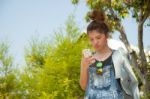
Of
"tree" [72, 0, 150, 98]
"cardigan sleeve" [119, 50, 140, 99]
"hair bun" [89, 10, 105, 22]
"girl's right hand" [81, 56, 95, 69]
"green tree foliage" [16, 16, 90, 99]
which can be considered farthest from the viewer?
"tree" [72, 0, 150, 98]

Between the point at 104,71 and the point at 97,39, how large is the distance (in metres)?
0.29

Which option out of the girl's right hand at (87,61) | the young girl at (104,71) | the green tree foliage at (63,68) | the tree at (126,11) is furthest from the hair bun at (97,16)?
the tree at (126,11)

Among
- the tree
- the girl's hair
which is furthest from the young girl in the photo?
the tree

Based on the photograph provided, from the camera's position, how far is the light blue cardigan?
345 cm

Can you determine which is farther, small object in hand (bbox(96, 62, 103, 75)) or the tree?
the tree

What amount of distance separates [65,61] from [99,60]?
530 centimetres

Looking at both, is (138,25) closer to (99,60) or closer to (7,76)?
(7,76)

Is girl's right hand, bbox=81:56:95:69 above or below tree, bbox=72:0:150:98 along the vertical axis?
below

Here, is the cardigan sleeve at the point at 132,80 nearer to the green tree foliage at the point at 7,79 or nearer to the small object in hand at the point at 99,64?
the small object in hand at the point at 99,64

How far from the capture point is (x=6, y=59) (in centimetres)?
1245

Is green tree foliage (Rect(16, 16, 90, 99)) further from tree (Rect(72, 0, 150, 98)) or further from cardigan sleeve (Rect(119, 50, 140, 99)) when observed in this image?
cardigan sleeve (Rect(119, 50, 140, 99))

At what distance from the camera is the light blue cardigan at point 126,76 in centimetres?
345

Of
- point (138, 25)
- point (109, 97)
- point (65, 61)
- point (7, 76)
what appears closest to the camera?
point (109, 97)

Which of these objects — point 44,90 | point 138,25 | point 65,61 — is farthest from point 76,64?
point 138,25
